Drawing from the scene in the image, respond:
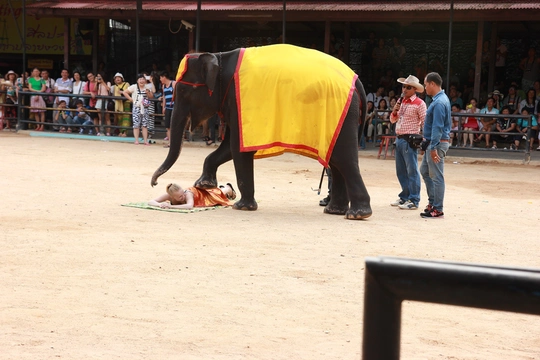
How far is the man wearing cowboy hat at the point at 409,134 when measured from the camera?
934 cm

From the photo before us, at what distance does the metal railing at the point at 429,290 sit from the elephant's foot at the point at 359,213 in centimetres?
736

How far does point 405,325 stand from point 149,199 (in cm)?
560

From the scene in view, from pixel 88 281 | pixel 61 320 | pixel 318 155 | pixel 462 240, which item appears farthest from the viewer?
pixel 318 155

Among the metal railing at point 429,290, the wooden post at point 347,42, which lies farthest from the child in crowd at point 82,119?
the metal railing at point 429,290

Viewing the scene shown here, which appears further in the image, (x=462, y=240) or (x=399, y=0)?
(x=399, y=0)

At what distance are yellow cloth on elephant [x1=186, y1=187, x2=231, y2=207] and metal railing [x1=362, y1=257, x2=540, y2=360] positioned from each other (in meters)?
7.89

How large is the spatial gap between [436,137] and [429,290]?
7.55m

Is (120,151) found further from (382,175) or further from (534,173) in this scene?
(534,173)

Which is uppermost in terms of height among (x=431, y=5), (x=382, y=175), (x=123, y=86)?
(x=431, y=5)

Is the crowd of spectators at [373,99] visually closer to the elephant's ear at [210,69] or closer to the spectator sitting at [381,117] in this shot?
the spectator sitting at [381,117]

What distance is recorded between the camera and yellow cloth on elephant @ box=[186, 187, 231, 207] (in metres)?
9.15

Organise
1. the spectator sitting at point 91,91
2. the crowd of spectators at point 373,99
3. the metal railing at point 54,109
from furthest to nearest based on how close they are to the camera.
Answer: the spectator sitting at point 91,91
the metal railing at point 54,109
the crowd of spectators at point 373,99

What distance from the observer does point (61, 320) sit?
177 inches

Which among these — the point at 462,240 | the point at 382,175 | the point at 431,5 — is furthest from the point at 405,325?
the point at 431,5
